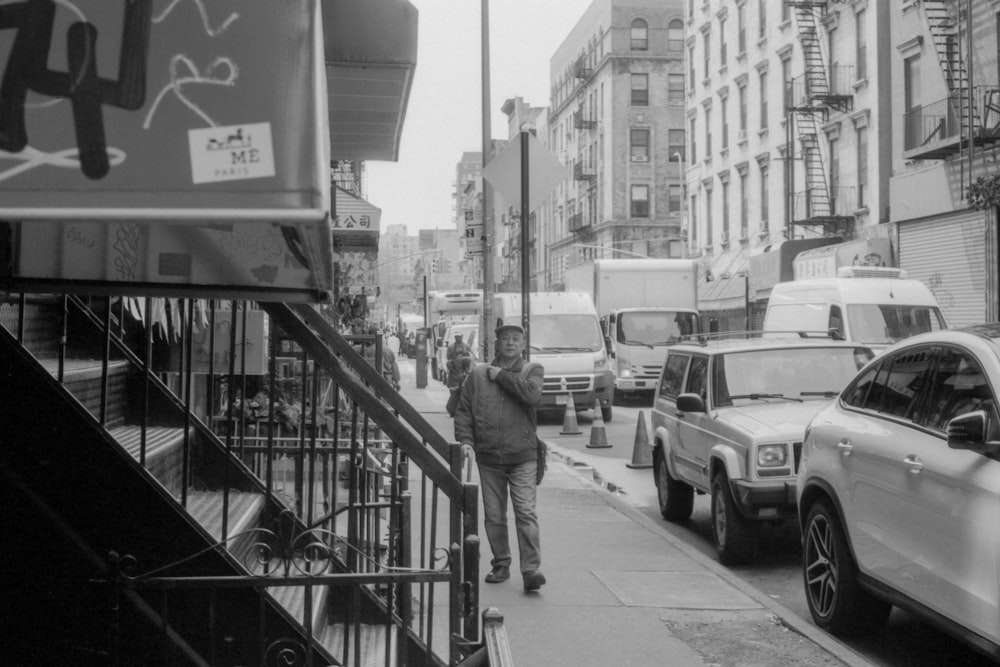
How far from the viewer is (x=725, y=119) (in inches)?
1852

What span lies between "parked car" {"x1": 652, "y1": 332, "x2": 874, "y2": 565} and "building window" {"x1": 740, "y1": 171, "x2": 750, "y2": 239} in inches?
1309

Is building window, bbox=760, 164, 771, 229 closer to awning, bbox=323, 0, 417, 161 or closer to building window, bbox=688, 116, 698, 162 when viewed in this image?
building window, bbox=688, 116, 698, 162

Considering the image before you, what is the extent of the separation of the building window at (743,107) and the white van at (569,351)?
2089cm

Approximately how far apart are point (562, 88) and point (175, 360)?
262 ft

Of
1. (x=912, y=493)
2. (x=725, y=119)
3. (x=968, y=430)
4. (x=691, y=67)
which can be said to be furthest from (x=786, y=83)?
(x=968, y=430)

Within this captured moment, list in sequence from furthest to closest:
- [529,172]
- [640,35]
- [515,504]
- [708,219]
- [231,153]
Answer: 1. [640,35]
2. [708,219]
3. [529,172]
4. [515,504]
5. [231,153]

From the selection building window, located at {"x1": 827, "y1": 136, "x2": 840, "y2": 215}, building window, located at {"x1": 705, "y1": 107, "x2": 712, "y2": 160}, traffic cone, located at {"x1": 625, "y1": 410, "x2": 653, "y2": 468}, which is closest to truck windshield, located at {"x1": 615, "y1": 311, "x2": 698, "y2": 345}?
building window, located at {"x1": 827, "y1": 136, "x2": 840, "y2": 215}

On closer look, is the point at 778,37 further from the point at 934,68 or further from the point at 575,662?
the point at 575,662

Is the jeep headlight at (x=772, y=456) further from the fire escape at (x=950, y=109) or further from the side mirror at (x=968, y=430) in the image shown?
the fire escape at (x=950, y=109)

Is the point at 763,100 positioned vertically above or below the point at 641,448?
above

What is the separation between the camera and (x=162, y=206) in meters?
2.09

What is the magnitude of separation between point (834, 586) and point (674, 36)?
6743 cm

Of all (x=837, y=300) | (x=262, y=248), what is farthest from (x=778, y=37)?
(x=262, y=248)

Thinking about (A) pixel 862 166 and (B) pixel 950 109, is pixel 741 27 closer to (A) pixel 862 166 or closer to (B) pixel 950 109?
(A) pixel 862 166
